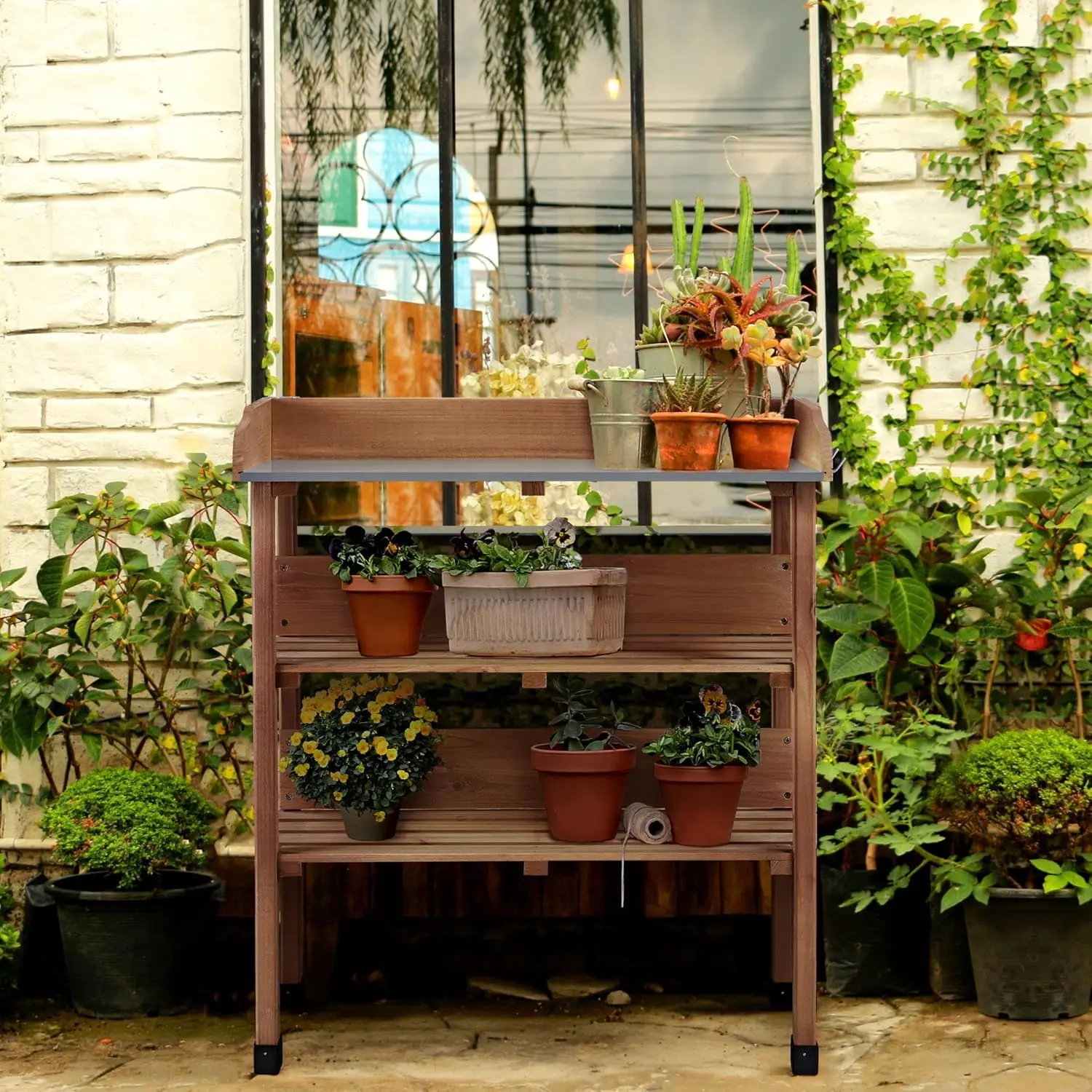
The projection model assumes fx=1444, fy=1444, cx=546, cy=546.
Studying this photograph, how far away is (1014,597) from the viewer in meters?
4.23

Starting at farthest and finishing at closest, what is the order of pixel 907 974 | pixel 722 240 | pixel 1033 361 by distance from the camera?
pixel 722 240, pixel 1033 361, pixel 907 974

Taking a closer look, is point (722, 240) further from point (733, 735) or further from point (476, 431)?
point (733, 735)

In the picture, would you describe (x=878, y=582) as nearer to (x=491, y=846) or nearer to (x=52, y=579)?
(x=491, y=846)

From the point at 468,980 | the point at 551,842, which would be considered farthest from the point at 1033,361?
the point at 468,980

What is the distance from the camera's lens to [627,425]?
3.54m

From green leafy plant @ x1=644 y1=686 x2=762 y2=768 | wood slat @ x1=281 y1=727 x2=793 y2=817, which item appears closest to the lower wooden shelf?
wood slat @ x1=281 y1=727 x2=793 y2=817

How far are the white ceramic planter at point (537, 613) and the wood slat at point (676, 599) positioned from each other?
25cm

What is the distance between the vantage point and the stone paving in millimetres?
3453

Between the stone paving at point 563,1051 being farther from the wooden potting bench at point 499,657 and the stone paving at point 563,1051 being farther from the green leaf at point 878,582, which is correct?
the green leaf at point 878,582

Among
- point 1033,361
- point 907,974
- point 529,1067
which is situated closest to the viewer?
point 529,1067

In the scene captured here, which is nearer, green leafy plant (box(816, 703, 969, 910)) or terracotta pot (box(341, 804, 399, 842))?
terracotta pot (box(341, 804, 399, 842))

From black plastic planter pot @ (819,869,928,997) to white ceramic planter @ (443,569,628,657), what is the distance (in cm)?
119

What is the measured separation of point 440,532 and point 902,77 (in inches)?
80.7

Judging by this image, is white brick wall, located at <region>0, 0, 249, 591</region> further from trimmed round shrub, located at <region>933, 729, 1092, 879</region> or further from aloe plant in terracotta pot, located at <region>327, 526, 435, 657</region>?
trimmed round shrub, located at <region>933, 729, 1092, 879</region>
